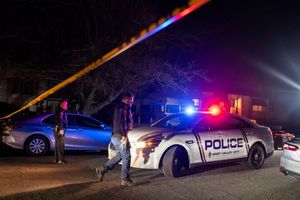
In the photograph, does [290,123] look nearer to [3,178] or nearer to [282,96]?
[282,96]

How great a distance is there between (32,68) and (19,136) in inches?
226

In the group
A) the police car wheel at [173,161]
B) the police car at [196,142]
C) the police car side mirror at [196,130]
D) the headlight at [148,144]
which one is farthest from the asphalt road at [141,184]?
the police car side mirror at [196,130]

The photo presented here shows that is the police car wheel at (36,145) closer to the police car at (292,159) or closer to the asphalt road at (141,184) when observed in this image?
the asphalt road at (141,184)

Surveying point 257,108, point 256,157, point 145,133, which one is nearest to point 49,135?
point 145,133

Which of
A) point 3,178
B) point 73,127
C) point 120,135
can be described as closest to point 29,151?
point 73,127

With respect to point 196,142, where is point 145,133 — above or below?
above

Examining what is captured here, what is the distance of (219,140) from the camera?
9195mm

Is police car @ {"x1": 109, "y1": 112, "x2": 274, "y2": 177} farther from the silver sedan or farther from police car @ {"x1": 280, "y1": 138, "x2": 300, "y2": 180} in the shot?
the silver sedan

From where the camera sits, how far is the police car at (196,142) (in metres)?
8.27

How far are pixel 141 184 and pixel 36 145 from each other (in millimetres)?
5355

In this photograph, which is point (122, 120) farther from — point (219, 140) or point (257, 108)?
point (257, 108)

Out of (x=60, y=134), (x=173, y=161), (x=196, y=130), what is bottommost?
(x=173, y=161)

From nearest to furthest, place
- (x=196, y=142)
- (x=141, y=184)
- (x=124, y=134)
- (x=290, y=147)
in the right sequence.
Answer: (x=124, y=134) < (x=141, y=184) < (x=290, y=147) < (x=196, y=142)

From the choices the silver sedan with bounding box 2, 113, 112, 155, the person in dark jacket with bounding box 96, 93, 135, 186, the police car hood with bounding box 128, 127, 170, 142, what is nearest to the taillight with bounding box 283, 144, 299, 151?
the police car hood with bounding box 128, 127, 170, 142
